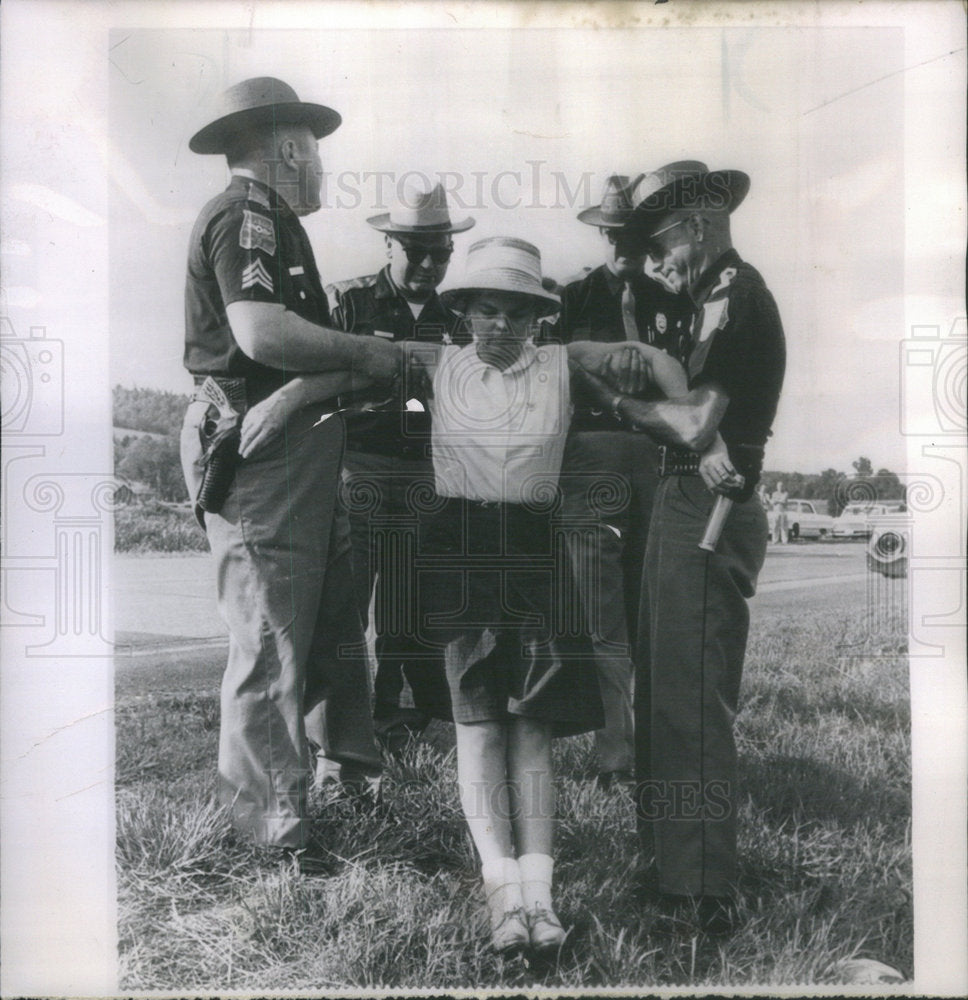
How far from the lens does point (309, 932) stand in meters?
3.04

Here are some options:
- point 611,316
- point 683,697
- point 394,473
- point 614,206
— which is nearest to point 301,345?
point 394,473

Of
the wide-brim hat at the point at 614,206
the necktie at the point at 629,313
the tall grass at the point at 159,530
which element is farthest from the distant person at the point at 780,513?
the tall grass at the point at 159,530

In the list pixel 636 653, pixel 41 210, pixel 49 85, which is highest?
pixel 49 85

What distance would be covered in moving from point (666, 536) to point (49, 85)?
2.48 m

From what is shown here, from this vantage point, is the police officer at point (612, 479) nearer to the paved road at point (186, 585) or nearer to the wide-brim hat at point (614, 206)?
the wide-brim hat at point (614, 206)

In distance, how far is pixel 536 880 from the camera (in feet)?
10.1

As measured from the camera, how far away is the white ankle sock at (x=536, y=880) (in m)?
3.06

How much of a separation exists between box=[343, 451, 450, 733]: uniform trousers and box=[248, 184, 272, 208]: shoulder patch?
84 cm

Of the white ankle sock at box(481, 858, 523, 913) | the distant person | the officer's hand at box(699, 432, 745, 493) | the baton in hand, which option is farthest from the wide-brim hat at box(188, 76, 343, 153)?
the white ankle sock at box(481, 858, 523, 913)

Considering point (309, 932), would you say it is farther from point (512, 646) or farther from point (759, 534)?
point (759, 534)

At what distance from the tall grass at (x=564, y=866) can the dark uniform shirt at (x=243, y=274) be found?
1.04 m

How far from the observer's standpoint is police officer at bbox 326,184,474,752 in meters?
3.10

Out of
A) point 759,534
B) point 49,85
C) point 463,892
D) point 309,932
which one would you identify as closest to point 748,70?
point 759,534

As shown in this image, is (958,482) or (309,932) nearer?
(309,932)
